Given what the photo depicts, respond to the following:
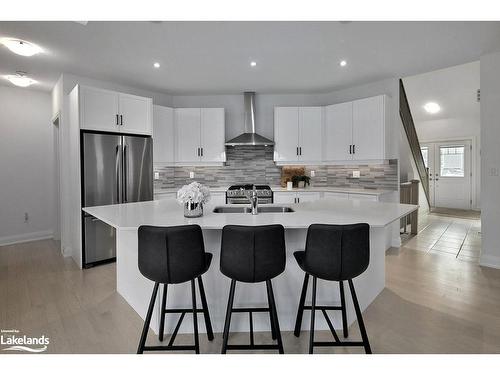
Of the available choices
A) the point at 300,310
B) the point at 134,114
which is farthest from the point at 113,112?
the point at 300,310

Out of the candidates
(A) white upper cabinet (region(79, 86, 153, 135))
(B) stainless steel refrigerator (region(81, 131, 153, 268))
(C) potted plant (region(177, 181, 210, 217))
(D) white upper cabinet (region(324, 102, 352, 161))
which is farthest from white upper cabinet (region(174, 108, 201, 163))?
(C) potted plant (region(177, 181, 210, 217))

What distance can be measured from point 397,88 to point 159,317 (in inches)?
169

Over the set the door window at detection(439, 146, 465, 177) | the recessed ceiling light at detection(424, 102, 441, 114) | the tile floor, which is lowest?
the tile floor

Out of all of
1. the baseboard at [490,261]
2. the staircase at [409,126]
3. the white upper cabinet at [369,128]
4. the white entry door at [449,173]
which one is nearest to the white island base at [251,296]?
the baseboard at [490,261]

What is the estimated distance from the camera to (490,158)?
3365 millimetres

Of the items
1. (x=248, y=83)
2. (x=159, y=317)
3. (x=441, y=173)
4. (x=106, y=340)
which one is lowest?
(x=106, y=340)

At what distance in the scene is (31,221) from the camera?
4750mm

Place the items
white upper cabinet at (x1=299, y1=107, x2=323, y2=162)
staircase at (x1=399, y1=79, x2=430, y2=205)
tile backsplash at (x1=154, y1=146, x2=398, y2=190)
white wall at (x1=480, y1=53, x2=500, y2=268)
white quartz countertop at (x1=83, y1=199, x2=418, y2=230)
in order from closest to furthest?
white quartz countertop at (x1=83, y1=199, x2=418, y2=230) < white wall at (x1=480, y1=53, x2=500, y2=268) < staircase at (x1=399, y1=79, x2=430, y2=205) < white upper cabinet at (x1=299, y1=107, x2=323, y2=162) < tile backsplash at (x1=154, y1=146, x2=398, y2=190)

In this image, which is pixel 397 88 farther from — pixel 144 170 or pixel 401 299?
pixel 144 170

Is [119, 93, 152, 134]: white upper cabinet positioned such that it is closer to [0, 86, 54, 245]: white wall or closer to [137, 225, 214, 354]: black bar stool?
[0, 86, 54, 245]: white wall

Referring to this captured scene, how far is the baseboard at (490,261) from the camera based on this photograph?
11.0 feet

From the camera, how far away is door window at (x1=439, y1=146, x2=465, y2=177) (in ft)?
24.5

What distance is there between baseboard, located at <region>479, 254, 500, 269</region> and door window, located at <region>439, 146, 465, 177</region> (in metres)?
5.11
